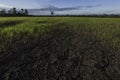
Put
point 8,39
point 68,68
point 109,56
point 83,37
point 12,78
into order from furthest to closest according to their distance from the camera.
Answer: point 83,37
point 8,39
point 109,56
point 68,68
point 12,78

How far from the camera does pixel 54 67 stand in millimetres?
16125

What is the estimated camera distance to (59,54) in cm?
1828

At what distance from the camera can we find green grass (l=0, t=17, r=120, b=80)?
1534 cm

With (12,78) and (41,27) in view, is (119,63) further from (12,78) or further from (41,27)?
(41,27)

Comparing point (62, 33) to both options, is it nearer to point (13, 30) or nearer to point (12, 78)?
point (13, 30)

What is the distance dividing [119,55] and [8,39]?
10.5 meters

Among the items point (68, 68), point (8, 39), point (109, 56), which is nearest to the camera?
point (68, 68)

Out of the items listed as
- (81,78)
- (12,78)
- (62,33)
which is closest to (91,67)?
(81,78)

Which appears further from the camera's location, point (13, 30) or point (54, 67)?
point (13, 30)

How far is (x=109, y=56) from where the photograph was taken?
1812cm

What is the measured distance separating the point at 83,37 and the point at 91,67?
7003mm

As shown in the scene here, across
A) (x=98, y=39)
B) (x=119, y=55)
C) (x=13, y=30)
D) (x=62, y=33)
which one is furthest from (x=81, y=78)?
(x=13, y=30)

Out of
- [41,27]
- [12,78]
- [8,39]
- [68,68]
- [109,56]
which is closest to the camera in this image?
[12,78]

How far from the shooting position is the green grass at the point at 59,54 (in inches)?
604
